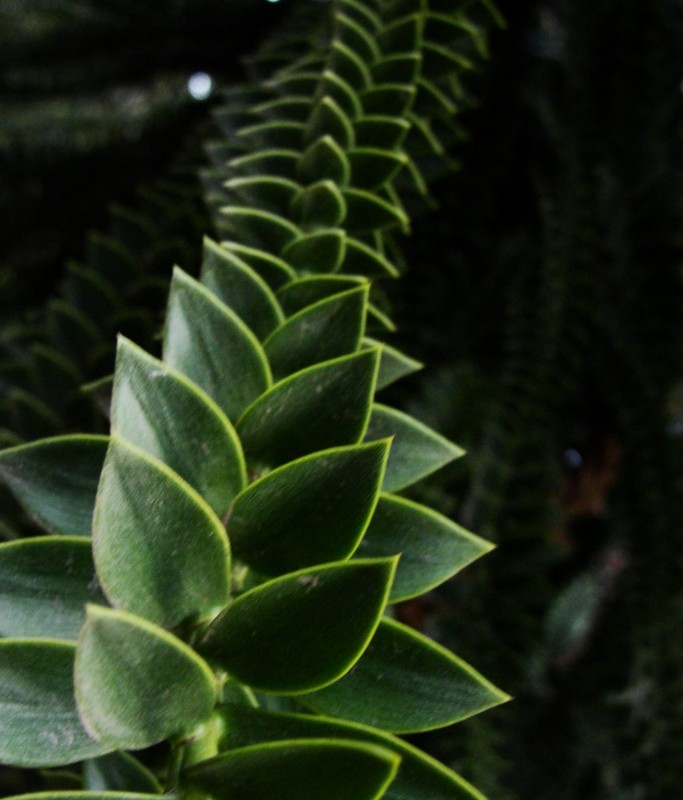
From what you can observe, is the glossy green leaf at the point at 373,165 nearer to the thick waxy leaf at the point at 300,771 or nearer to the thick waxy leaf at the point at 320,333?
the thick waxy leaf at the point at 320,333

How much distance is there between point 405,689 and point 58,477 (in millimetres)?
127

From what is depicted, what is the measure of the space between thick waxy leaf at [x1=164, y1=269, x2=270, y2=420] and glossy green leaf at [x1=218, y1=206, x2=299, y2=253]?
9 cm

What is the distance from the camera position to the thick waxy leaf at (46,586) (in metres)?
0.22

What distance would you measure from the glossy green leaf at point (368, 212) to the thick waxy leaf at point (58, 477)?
7.4 inches

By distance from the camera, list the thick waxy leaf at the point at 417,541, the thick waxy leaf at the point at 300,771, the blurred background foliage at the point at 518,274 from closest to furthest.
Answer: the thick waxy leaf at the point at 300,771
the thick waxy leaf at the point at 417,541
the blurred background foliage at the point at 518,274

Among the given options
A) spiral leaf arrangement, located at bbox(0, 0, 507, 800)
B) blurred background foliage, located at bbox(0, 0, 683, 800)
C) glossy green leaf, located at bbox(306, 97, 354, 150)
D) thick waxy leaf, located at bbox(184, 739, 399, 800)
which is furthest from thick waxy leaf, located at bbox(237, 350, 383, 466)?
blurred background foliage, located at bbox(0, 0, 683, 800)

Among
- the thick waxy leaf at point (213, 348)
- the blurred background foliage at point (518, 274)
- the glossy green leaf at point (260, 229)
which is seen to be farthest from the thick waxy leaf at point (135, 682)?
the blurred background foliage at point (518, 274)

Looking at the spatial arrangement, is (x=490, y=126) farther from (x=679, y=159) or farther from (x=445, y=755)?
(x=445, y=755)

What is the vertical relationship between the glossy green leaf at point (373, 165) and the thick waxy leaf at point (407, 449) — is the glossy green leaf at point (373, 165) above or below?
above

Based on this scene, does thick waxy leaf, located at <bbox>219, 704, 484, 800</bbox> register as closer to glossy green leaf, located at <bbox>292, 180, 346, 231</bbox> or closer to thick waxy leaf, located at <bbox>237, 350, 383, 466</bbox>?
thick waxy leaf, located at <bbox>237, 350, 383, 466</bbox>

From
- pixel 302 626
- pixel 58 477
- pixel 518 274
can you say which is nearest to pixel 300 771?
pixel 302 626

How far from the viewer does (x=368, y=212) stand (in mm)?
388

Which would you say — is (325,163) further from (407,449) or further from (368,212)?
(407,449)

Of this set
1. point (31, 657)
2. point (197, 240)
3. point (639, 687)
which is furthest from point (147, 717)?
point (639, 687)
